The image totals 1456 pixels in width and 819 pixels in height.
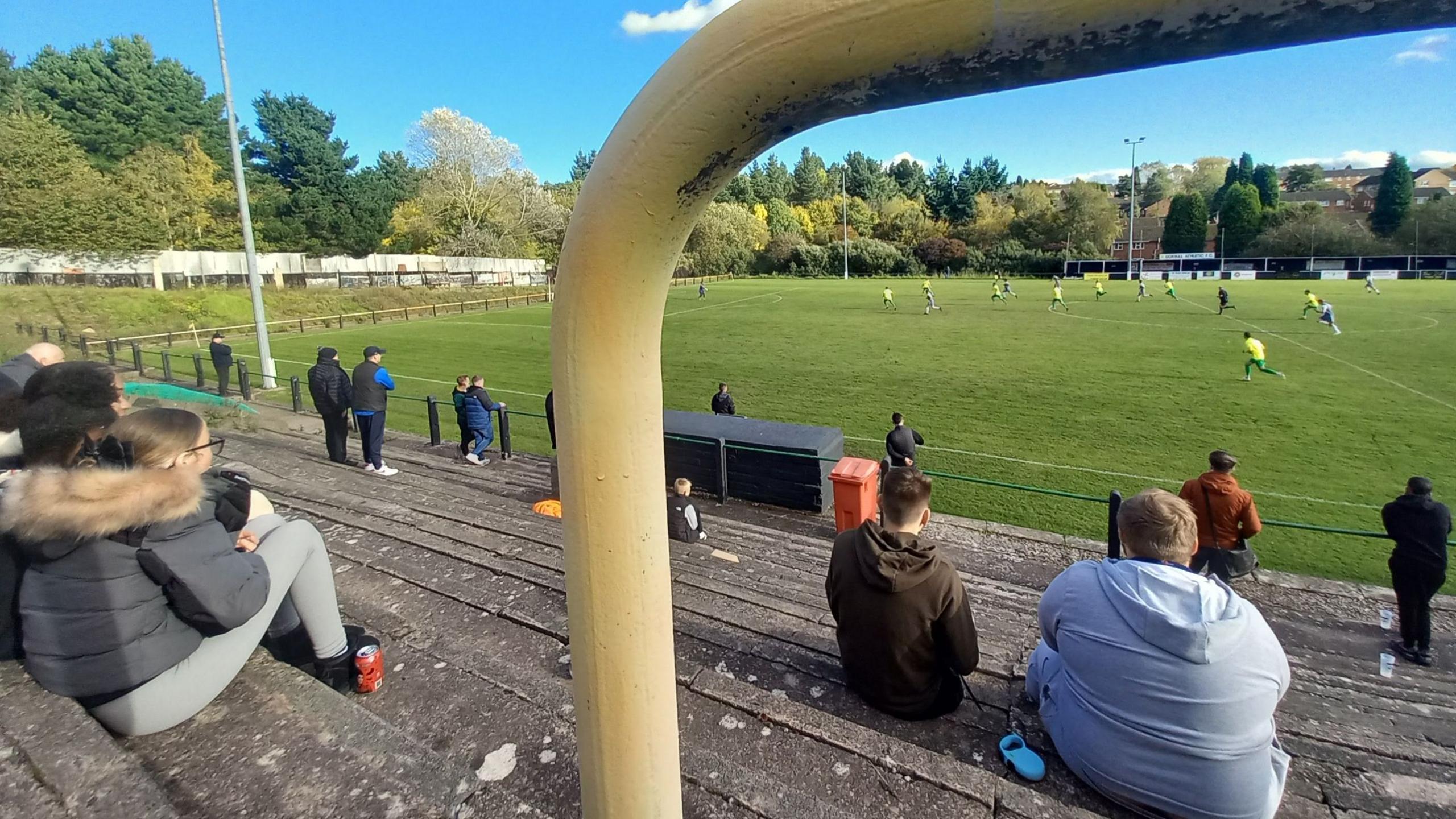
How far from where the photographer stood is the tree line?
3750 centimetres

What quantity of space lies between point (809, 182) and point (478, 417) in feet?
316

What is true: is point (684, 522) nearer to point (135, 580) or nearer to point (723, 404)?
point (135, 580)

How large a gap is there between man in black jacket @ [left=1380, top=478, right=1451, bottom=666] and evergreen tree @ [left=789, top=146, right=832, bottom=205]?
9800 centimetres

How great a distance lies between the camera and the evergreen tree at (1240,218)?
68938mm

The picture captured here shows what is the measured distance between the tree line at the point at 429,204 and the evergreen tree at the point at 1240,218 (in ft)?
0.49

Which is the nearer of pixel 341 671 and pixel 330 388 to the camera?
pixel 341 671

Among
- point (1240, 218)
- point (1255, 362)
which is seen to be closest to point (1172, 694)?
point (1255, 362)

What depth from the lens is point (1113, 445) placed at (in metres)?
12.1

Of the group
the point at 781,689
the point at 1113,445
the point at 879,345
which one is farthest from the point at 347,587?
the point at 879,345

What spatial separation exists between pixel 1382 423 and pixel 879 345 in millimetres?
13302

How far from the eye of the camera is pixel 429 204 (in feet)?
194

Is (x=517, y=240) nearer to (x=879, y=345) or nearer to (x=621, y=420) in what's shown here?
(x=879, y=345)

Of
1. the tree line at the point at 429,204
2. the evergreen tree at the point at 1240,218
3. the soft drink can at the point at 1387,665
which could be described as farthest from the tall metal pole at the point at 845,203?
the soft drink can at the point at 1387,665

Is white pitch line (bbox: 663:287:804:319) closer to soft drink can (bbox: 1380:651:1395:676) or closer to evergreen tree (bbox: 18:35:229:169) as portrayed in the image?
soft drink can (bbox: 1380:651:1395:676)
